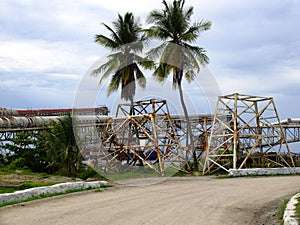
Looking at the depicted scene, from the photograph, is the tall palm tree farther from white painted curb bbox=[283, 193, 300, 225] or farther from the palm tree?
white painted curb bbox=[283, 193, 300, 225]

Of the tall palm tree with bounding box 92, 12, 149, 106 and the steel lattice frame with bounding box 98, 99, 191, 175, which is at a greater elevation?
the tall palm tree with bounding box 92, 12, 149, 106

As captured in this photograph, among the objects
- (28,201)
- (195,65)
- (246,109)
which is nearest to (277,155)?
(246,109)

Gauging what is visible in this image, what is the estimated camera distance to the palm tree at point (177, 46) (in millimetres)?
26625

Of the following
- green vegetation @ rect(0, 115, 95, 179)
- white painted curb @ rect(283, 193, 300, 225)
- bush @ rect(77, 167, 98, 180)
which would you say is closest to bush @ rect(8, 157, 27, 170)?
green vegetation @ rect(0, 115, 95, 179)

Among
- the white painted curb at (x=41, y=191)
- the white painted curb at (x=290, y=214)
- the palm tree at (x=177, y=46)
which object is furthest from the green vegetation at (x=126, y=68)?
the white painted curb at (x=290, y=214)

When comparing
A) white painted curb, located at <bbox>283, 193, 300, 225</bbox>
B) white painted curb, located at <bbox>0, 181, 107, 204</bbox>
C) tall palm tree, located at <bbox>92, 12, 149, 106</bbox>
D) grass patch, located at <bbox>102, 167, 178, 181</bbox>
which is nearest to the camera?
white painted curb, located at <bbox>283, 193, 300, 225</bbox>

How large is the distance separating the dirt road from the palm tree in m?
→ 12.0

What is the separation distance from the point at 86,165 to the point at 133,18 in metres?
11.3

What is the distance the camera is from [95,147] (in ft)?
93.2

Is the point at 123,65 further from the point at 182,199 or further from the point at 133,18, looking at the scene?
the point at 182,199

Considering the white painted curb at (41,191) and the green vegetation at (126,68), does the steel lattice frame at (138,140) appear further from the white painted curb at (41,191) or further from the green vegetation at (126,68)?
the white painted curb at (41,191)

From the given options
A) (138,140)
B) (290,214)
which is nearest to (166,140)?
(138,140)

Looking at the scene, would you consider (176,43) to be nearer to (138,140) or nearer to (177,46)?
(177,46)

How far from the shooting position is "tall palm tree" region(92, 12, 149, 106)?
29.2 m
